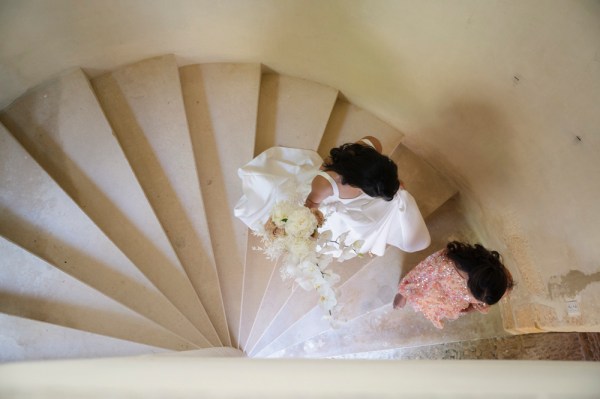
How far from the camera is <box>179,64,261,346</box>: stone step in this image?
3.62 metres

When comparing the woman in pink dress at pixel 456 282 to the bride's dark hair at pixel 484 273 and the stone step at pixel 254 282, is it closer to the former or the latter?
the bride's dark hair at pixel 484 273

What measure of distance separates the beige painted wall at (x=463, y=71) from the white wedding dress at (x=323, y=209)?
0.59 m

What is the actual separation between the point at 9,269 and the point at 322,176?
84.1 inches

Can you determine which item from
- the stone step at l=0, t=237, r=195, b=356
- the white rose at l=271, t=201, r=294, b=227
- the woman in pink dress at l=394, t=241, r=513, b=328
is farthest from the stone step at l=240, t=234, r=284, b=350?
the white rose at l=271, t=201, r=294, b=227

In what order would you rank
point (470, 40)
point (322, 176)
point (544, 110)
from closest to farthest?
point (544, 110) < point (470, 40) < point (322, 176)

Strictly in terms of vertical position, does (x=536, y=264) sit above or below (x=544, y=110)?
below

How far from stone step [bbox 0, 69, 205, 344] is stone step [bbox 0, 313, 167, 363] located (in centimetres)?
55

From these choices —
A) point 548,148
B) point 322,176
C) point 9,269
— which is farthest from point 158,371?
point 9,269

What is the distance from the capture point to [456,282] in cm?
305

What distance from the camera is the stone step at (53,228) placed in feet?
10.4

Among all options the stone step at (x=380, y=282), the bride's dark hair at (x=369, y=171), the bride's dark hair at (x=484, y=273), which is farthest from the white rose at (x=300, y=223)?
the stone step at (x=380, y=282)

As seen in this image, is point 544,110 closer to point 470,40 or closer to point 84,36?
point 470,40

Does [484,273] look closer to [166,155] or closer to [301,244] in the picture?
[301,244]

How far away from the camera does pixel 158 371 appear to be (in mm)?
940
